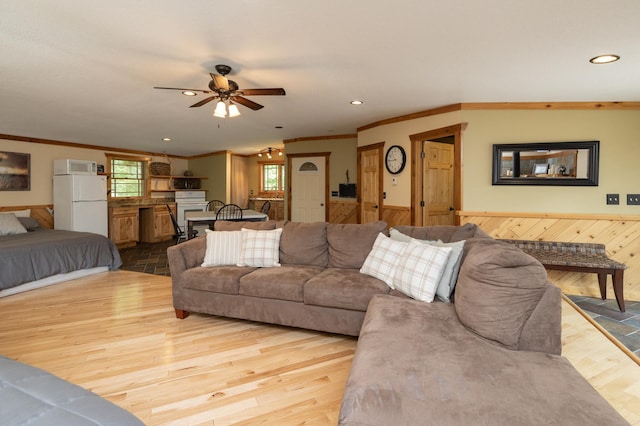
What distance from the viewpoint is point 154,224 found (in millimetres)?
7512

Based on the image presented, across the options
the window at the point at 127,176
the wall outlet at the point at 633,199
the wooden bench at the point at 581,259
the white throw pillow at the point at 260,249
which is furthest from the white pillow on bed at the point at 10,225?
the wall outlet at the point at 633,199

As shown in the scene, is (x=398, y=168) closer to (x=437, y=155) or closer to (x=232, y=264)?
(x=437, y=155)

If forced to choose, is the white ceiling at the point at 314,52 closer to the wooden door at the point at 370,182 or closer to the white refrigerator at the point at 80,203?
the wooden door at the point at 370,182

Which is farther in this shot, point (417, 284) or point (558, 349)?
point (417, 284)

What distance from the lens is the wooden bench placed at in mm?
3418

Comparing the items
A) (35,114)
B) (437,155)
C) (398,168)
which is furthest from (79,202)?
(437,155)

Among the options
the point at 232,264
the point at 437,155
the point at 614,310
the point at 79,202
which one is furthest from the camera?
the point at 79,202

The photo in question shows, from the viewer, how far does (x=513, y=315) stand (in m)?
1.68

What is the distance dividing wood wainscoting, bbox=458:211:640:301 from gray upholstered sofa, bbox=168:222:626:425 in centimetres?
183

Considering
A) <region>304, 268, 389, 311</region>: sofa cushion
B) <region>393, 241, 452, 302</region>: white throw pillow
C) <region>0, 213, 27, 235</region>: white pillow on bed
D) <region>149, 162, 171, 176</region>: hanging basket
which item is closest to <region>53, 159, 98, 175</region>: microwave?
<region>0, 213, 27, 235</region>: white pillow on bed

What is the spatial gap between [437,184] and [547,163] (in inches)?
56.4

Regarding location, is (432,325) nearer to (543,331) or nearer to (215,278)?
(543,331)

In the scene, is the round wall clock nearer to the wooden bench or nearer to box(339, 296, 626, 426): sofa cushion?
the wooden bench

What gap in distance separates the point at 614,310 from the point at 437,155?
281cm
